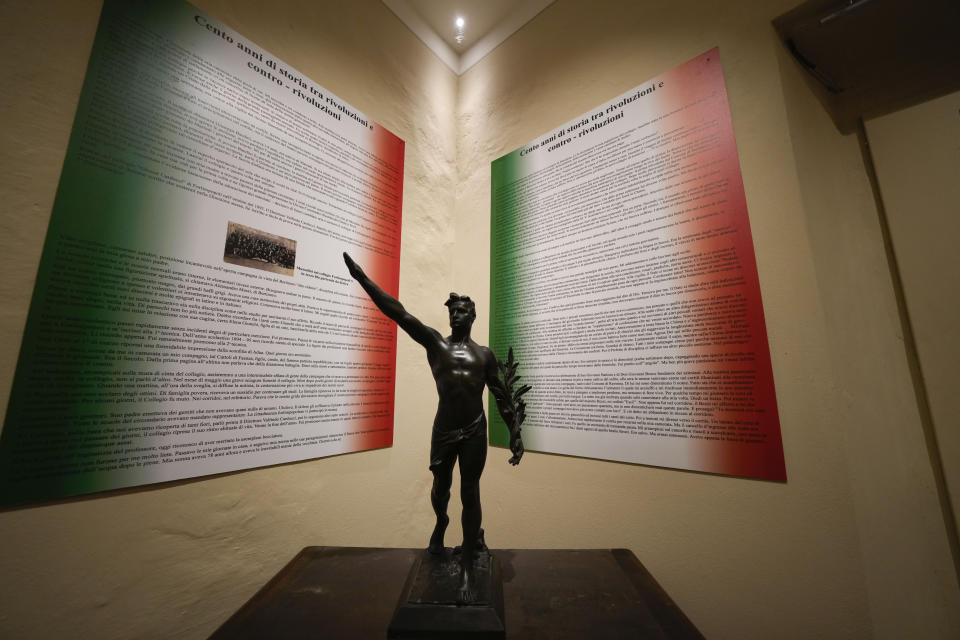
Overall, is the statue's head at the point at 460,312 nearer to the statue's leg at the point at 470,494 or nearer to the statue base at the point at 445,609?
the statue's leg at the point at 470,494

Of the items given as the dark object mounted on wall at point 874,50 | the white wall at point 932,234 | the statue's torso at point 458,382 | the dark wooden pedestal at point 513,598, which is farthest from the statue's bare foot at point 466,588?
the dark object mounted on wall at point 874,50

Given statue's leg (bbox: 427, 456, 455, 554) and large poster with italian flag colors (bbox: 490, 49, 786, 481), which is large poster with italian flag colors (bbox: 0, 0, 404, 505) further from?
large poster with italian flag colors (bbox: 490, 49, 786, 481)

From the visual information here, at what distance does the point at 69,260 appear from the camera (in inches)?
39.7

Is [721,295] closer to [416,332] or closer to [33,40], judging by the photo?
[416,332]

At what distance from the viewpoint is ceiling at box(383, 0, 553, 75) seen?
220cm

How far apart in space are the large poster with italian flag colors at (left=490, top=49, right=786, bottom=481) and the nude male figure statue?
63 cm

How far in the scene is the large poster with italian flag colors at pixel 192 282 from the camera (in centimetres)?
99

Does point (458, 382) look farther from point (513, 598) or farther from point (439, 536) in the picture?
point (513, 598)

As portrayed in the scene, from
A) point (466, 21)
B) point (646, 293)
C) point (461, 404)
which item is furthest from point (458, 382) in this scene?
point (466, 21)

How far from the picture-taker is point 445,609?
889 millimetres

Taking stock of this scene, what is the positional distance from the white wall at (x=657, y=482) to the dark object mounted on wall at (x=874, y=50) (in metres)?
0.14

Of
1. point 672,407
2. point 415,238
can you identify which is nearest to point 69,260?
point 415,238

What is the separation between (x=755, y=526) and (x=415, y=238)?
1.97 metres

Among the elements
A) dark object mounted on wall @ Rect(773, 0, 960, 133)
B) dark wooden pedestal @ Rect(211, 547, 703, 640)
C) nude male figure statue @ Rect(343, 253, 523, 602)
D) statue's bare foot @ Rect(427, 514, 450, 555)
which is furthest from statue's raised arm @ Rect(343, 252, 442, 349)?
dark object mounted on wall @ Rect(773, 0, 960, 133)
